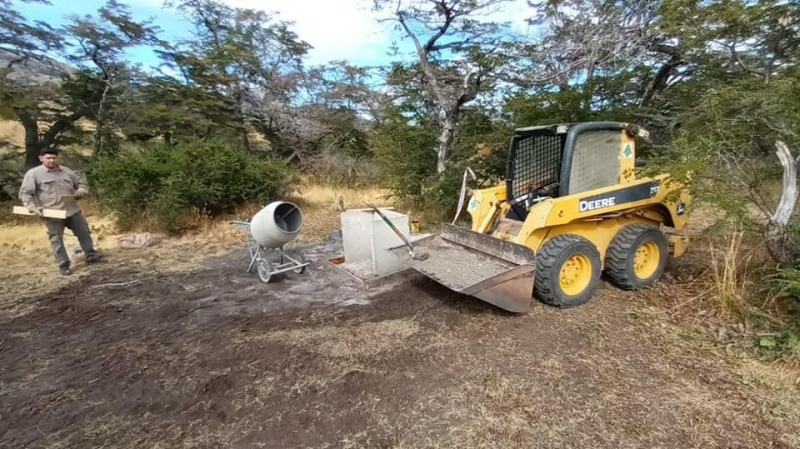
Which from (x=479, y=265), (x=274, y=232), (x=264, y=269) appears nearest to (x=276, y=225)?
(x=274, y=232)

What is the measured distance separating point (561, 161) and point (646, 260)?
141 cm

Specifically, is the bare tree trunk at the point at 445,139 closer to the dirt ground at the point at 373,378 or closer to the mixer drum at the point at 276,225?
the mixer drum at the point at 276,225

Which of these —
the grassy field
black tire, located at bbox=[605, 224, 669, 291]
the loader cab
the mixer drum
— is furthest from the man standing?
black tire, located at bbox=[605, 224, 669, 291]

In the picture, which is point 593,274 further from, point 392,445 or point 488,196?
point 392,445

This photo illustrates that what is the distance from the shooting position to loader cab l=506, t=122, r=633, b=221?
369 cm

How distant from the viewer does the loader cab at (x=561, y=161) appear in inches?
145

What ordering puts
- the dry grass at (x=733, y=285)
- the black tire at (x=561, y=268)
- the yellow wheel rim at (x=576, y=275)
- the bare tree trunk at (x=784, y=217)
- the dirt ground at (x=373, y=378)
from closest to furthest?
the dirt ground at (x=373, y=378), the bare tree trunk at (x=784, y=217), the dry grass at (x=733, y=285), the black tire at (x=561, y=268), the yellow wheel rim at (x=576, y=275)

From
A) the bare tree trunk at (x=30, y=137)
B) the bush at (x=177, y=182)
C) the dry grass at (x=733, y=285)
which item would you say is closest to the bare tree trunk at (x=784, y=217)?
the dry grass at (x=733, y=285)

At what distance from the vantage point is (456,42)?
7.26 meters

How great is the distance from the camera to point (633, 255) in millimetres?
3758

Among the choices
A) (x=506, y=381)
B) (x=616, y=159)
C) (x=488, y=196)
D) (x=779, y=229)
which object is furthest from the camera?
(x=488, y=196)

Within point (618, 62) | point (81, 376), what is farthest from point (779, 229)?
point (81, 376)

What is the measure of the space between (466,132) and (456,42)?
1707 millimetres

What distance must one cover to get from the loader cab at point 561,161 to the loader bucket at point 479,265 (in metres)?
0.72
